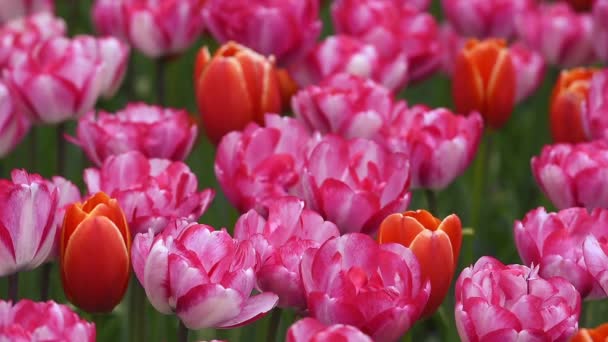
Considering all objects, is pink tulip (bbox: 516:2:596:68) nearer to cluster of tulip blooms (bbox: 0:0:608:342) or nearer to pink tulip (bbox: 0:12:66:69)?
cluster of tulip blooms (bbox: 0:0:608:342)

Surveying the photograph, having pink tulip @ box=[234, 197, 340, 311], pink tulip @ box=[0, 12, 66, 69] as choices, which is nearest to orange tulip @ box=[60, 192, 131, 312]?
pink tulip @ box=[234, 197, 340, 311]

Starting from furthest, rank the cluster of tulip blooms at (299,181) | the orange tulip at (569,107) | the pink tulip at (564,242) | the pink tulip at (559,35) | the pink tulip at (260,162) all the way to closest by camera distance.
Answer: the pink tulip at (559,35), the orange tulip at (569,107), the pink tulip at (260,162), the pink tulip at (564,242), the cluster of tulip blooms at (299,181)

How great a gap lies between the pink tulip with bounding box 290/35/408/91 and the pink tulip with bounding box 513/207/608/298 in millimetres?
501

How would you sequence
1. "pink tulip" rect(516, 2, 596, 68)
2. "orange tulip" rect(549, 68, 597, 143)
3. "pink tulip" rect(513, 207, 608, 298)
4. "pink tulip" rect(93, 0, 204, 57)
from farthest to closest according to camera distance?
"pink tulip" rect(516, 2, 596, 68) < "pink tulip" rect(93, 0, 204, 57) < "orange tulip" rect(549, 68, 597, 143) < "pink tulip" rect(513, 207, 608, 298)

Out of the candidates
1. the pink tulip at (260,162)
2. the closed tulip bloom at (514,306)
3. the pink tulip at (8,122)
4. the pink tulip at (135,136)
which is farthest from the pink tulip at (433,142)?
the pink tulip at (8,122)

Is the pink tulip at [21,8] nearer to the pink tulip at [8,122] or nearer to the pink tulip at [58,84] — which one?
the pink tulip at [58,84]

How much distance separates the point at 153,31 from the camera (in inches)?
65.8

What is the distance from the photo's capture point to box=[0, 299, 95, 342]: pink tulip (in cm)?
81

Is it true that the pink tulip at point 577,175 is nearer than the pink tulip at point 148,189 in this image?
No

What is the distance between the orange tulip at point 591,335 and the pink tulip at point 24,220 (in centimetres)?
48

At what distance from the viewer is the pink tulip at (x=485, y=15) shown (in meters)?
1.92

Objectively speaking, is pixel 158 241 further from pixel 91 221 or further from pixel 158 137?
pixel 158 137

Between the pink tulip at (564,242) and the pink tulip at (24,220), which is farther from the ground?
the pink tulip at (24,220)

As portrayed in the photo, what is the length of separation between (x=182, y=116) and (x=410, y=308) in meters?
0.53
